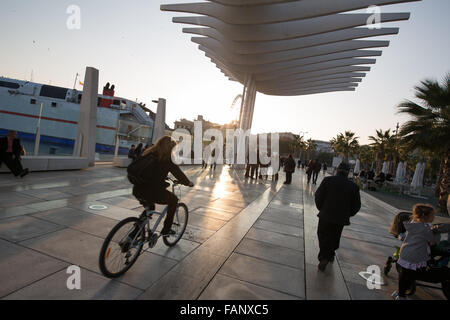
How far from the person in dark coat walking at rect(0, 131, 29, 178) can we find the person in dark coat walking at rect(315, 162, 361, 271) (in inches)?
351

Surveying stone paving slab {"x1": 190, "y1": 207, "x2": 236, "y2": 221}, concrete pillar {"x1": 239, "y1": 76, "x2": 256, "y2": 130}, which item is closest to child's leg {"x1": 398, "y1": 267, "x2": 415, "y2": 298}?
stone paving slab {"x1": 190, "y1": 207, "x2": 236, "y2": 221}

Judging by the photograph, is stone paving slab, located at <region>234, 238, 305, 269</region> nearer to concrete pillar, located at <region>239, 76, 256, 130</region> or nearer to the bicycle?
the bicycle

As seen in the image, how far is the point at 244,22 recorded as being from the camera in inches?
664

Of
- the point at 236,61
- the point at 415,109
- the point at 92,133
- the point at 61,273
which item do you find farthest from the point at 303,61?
the point at 61,273

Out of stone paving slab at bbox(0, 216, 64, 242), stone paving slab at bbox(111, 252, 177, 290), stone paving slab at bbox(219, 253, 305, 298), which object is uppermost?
stone paving slab at bbox(0, 216, 64, 242)

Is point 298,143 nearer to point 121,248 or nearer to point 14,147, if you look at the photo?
point 14,147

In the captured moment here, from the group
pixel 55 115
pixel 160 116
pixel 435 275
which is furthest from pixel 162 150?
pixel 55 115

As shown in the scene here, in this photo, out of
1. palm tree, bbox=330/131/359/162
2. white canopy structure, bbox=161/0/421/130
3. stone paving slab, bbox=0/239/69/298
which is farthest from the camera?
palm tree, bbox=330/131/359/162

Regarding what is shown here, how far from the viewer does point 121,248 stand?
3.00 m

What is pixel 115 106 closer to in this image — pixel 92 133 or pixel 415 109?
pixel 92 133

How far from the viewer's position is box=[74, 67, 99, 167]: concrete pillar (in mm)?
12102

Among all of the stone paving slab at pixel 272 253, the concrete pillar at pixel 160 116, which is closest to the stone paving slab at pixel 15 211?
the stone paving slab at pixel 272 253

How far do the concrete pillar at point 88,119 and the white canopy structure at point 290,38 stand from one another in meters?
8.45
